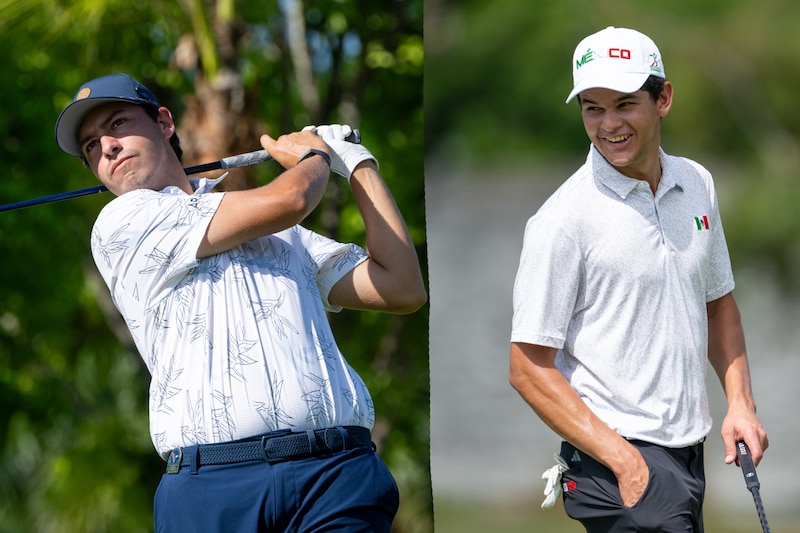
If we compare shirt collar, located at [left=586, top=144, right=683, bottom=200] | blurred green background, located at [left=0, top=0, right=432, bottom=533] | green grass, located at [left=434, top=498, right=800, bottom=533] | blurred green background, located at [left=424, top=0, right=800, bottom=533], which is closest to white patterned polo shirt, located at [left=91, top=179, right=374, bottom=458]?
shirt collar, located at [left=586, top=144, right=683, bottom=200]

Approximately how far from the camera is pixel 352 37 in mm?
10164

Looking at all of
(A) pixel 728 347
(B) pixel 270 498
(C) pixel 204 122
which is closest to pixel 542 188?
(C) pixel 204 122

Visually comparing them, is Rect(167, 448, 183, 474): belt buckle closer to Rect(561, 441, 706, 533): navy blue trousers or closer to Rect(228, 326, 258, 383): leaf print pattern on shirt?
Rect(228, 326, 258, 383): leaf print pattern on shirt

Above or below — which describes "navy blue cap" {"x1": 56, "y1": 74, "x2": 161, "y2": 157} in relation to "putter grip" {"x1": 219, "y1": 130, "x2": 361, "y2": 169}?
above

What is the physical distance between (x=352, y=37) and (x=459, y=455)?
5.50 metres

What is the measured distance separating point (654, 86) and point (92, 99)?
143cm

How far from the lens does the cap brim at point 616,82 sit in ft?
10.1

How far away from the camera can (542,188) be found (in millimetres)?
13461

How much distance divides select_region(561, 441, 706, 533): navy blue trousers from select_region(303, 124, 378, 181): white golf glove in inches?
36.2

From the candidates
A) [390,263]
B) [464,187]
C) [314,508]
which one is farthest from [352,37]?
[314,508]

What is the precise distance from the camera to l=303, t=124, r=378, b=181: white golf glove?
10.9 ft

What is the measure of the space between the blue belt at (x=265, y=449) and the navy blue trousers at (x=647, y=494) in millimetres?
625

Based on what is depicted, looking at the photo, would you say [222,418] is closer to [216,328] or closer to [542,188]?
[216,328]

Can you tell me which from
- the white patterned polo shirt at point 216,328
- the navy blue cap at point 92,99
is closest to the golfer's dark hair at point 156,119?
the navy blue cap at point 92,99
